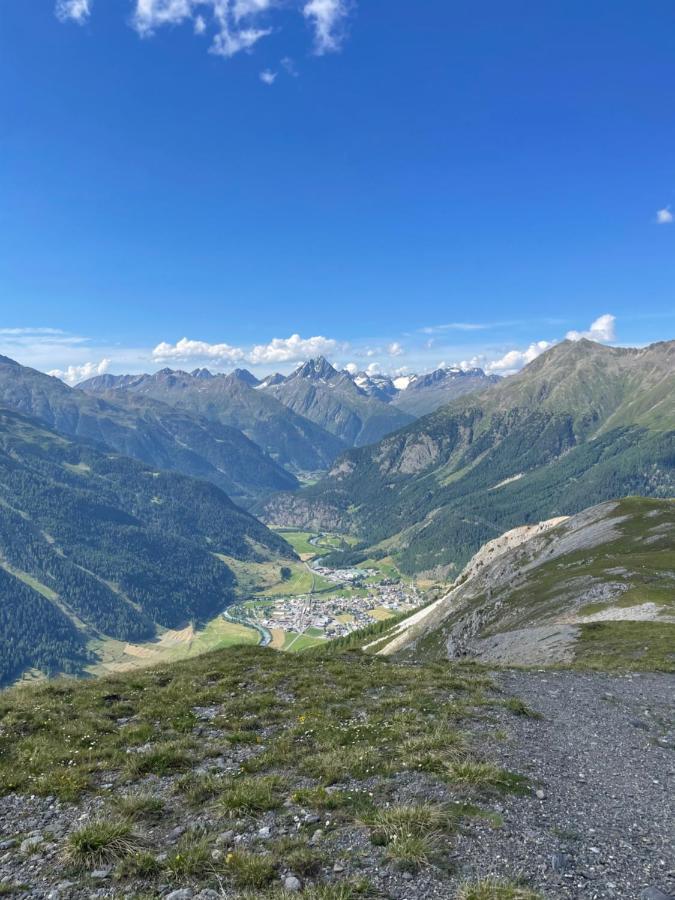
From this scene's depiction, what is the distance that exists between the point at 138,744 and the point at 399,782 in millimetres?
10857

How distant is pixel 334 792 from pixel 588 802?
24.7 ft

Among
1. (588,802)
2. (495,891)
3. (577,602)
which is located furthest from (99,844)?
(577,602)

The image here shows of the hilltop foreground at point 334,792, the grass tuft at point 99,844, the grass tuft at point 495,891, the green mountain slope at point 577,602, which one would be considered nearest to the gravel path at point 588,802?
the hilltop foreground at point 334,792

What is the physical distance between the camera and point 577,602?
71.4 m

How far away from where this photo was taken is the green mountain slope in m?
48.1

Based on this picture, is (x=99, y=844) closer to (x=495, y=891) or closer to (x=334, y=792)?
(x=334, y=792)

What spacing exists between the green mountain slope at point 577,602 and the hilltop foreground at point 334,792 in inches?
820

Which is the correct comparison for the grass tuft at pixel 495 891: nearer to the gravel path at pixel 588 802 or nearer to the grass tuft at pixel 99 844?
the gravel path at pixel 588 802

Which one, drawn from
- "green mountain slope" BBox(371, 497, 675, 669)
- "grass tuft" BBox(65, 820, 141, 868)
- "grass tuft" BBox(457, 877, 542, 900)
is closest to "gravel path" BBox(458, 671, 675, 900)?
"grass tuft" BBox(457, 877, 542, 900)

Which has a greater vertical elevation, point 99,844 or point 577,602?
point 99,844

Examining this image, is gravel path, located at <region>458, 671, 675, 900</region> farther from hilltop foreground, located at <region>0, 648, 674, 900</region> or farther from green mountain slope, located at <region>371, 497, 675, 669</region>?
green mountain slope, located at <region>371, 497, 675, 669</region>

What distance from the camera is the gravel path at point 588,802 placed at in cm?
1076

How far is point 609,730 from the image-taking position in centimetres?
2127

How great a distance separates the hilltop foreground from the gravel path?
6cm
